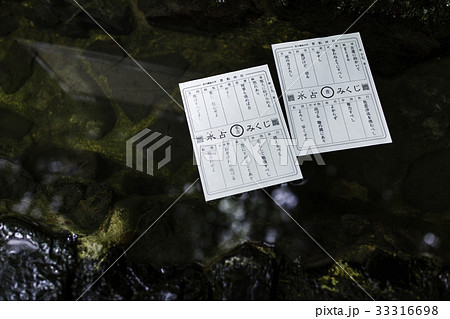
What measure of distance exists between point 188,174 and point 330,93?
38.1 inches

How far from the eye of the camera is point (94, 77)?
2275mm

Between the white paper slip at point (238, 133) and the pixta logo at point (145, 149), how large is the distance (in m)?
0.19


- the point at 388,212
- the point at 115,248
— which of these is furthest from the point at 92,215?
the point at 388,212

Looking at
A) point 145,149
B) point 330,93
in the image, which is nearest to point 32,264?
point 145,149

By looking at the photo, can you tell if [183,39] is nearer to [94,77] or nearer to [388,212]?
[94,77]

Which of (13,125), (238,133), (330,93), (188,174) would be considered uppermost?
(13,125)

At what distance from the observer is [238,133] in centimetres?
206

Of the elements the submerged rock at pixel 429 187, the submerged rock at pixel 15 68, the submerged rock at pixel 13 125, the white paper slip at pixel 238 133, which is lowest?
the submerged rock at pixel 429 187

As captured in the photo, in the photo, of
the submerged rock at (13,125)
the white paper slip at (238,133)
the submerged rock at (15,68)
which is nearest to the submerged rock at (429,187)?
the white paper slip at (238,133)

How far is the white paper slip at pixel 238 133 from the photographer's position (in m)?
2.00

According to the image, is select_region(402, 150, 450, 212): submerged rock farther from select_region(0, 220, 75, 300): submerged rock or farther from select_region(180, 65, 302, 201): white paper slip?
select_region(0, 220, 75, 300): submerged rock

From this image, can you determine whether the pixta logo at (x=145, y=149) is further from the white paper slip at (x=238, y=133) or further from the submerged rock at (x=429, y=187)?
the submerged rock at (x=429, y=187)

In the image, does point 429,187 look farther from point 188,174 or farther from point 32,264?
point 32,264

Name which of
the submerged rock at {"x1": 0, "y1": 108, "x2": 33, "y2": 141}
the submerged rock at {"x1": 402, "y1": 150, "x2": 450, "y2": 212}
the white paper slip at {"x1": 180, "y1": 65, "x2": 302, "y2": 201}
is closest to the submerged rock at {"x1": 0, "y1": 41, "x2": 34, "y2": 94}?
the submerged rock at {"x1": 0, "y1": 108, "x2": 33, "y2": 141}
